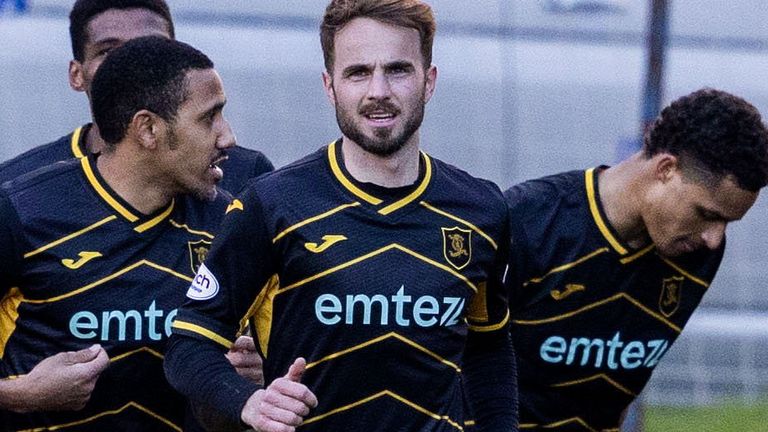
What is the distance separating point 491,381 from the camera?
537cm

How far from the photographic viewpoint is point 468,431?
17.5 ft

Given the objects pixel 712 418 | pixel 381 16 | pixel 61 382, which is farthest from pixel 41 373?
pixel 712 418

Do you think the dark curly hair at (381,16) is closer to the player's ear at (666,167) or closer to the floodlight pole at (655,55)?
the player's ear at (666,167)

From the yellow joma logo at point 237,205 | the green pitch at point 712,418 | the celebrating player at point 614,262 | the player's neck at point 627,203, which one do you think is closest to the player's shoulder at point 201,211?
the yellow joma logo at point 237,205

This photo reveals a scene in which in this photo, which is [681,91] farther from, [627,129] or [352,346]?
[352,346]

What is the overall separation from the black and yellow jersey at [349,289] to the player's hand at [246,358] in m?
0.26

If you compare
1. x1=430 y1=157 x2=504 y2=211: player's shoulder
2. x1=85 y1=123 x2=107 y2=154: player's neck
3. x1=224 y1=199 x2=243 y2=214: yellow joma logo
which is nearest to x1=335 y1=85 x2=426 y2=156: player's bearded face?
x1=430 y1=157 x2=504 y2=211: player's shoulder

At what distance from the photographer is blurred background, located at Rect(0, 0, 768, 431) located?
36.2 ft

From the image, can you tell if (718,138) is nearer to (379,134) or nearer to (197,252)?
(379,134)

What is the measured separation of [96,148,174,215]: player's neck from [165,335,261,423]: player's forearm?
71 cm

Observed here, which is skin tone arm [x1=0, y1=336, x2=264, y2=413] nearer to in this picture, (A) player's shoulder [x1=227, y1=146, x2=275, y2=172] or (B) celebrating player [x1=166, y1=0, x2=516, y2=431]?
(B) celebrating player [x1=166, y1=0, x2=516, y2=431]

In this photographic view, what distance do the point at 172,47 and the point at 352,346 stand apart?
46.5 inches

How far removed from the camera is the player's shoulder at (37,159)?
6176 mm

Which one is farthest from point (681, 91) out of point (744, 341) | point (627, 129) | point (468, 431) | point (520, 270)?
point (468, 431)
